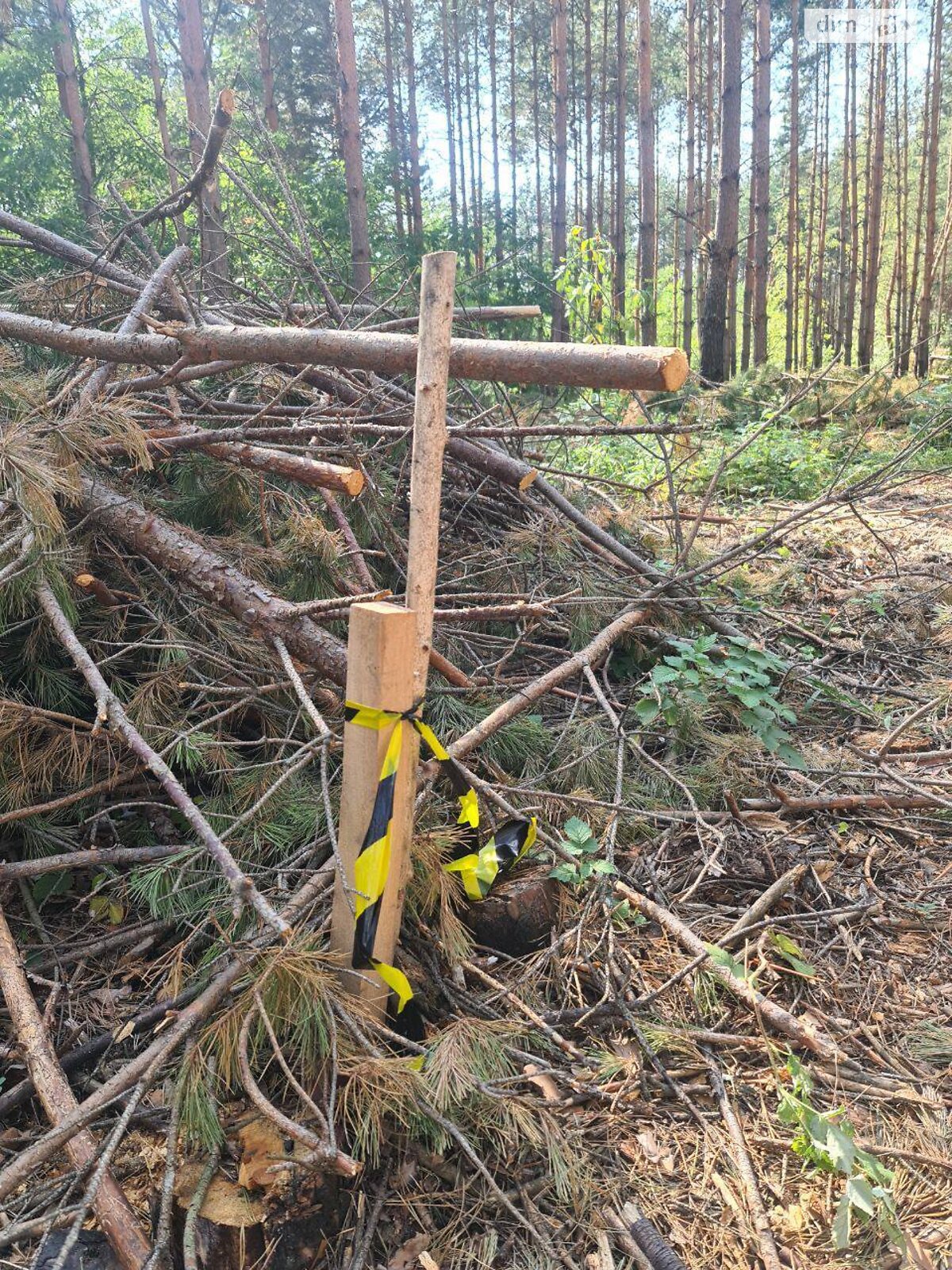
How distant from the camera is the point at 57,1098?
1.64m

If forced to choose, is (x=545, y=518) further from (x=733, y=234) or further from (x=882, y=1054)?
(x=733, y=234)

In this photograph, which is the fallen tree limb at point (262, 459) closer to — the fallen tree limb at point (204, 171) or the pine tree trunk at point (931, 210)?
the fallen tree limb at point (204, 171)

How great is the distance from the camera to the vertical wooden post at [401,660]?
5.07 feet

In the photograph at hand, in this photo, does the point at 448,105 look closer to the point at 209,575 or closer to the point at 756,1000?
the point at 209,575

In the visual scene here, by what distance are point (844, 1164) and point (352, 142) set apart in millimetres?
10405

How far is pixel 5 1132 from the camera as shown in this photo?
1.78 metres

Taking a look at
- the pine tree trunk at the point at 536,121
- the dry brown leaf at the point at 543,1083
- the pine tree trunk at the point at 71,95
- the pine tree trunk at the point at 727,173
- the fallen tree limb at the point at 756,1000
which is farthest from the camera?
the pine tree trunk at the point at 536,121

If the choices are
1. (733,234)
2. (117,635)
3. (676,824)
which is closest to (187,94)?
(733,234)

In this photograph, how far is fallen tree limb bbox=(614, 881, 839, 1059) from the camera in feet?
6.21

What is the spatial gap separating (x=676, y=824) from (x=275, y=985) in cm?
151

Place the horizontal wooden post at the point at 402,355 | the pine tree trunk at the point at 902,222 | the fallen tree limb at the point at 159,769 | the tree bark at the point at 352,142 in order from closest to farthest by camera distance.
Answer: the horizontal wooden post at the point at 402,355
the fallen tree limb at the point at 159,769
the tree bark at the point at 352,142
the pine tree trunk at the point at 902,222

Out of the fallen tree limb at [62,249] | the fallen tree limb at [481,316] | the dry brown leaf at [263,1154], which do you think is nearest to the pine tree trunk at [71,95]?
the fallen tree limb at [62,249]

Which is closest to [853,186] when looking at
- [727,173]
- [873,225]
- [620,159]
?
[873,225]

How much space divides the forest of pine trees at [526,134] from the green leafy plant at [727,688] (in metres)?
1.27
